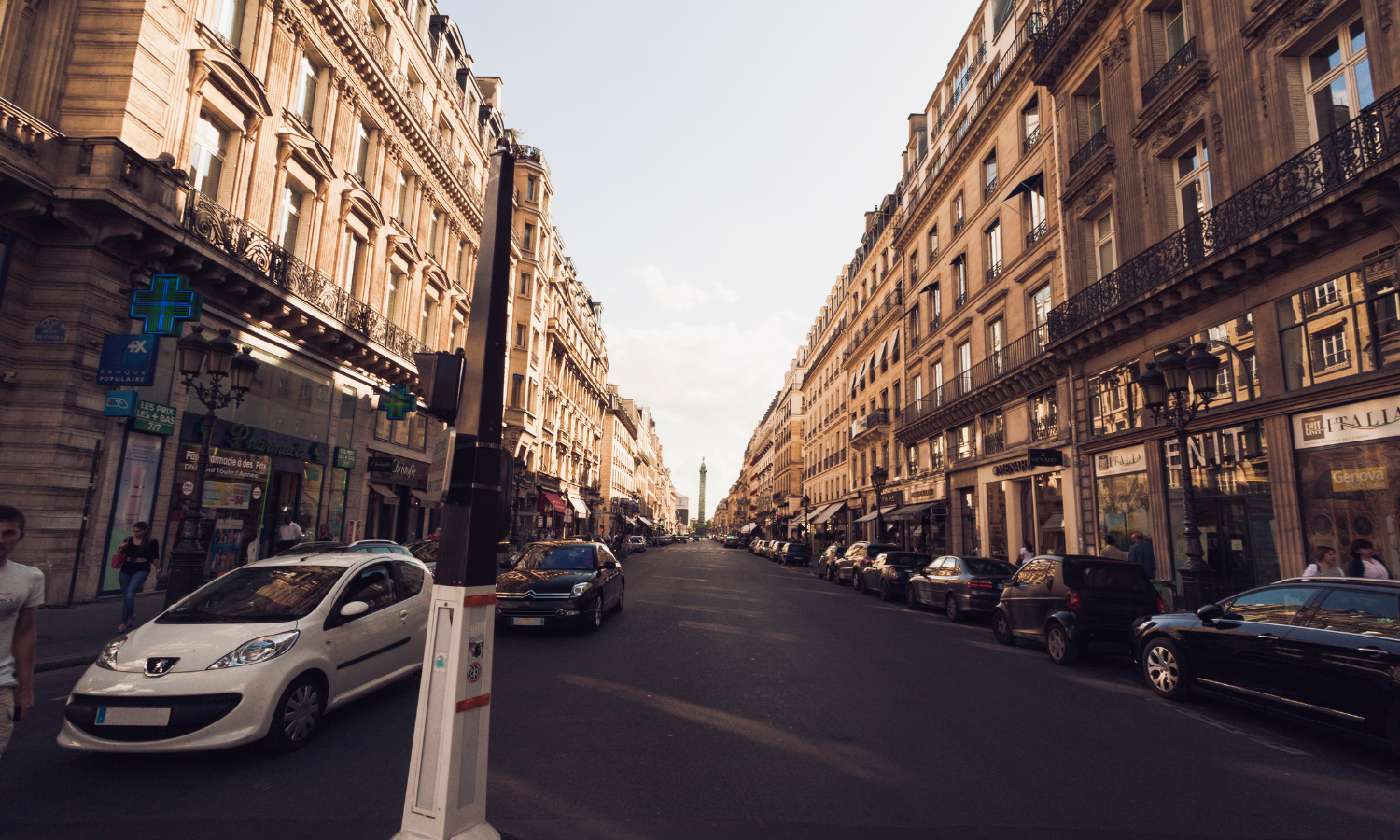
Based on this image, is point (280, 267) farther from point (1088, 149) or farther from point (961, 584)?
point (1088, 149)

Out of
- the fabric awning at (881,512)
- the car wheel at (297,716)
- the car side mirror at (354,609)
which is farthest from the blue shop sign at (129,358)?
the fabric awning at (881,512)

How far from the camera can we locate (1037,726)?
6.35m

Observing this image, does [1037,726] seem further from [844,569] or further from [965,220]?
[965,220]

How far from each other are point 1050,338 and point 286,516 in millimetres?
21227

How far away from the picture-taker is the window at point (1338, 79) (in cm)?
1159

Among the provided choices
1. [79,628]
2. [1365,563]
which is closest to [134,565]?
[79,628]

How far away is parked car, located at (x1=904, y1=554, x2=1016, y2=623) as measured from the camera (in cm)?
1434

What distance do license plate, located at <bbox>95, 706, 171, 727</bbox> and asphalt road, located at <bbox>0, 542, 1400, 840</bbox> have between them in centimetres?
33

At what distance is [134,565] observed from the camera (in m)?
10.2

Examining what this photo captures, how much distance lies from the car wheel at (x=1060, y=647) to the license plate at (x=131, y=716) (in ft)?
34.4

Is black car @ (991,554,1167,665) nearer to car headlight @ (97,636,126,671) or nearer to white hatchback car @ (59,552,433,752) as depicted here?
white hatchback car @ (59,552,433,752)

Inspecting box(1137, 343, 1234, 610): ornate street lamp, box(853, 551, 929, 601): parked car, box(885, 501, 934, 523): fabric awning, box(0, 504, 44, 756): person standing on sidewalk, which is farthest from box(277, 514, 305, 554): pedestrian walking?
box(885, 501, 934, 523): fabric awning

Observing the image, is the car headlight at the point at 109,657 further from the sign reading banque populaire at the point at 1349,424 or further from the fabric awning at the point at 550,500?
the fabric awning at the point at 550,500

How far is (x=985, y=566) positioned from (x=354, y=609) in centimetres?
1329
